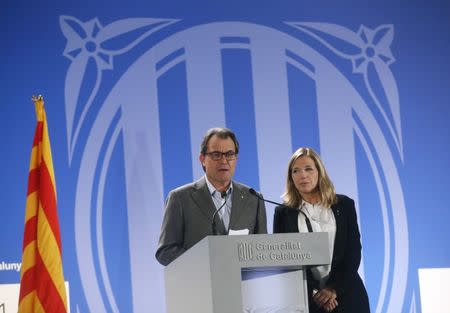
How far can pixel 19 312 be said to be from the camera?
438cm

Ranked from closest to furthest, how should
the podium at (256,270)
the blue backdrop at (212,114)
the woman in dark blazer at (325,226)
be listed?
the podium at (256,270), the woman in dark blazer at (325,226), the blue backdrop at (212,114)

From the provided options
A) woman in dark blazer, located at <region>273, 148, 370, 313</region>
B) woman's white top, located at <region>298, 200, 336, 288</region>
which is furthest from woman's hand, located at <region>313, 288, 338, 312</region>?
woman's white top, located at <region>298, 200, 336, 288</region>

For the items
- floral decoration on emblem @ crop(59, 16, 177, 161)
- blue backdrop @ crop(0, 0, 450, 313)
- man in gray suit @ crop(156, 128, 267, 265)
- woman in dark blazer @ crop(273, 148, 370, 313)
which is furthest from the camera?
floral decoration on emblem @ crop(59, 16, 177, 161)

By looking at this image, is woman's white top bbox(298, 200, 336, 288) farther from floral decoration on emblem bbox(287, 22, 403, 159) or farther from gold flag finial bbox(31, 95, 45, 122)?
floral decoration on emblem bbox(287, 22, 403, 159)

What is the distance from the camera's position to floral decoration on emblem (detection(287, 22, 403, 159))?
5.56 metres

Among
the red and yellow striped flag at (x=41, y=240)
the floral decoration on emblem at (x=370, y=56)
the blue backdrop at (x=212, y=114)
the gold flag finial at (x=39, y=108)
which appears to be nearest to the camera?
the red and yellow striped flag at (x=41, y=240)

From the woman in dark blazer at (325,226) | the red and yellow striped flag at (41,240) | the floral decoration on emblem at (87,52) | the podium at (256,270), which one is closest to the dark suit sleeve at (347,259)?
the woman in dark blazer at (325,226)

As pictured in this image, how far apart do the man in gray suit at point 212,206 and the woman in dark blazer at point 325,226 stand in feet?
0.67

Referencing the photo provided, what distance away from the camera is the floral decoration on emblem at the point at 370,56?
5562mm

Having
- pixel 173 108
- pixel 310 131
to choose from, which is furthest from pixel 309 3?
pixel 173 108

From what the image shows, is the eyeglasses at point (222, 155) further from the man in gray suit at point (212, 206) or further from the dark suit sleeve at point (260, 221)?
the dark suit sleeve at point (260, 221)

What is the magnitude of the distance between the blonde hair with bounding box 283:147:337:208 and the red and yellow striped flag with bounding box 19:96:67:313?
53.6 inches

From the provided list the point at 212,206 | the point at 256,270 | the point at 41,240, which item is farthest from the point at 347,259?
the point at 41,240

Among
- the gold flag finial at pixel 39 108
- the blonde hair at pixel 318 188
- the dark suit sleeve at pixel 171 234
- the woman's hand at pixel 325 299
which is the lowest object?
the woman's hand at pixel 325 299
